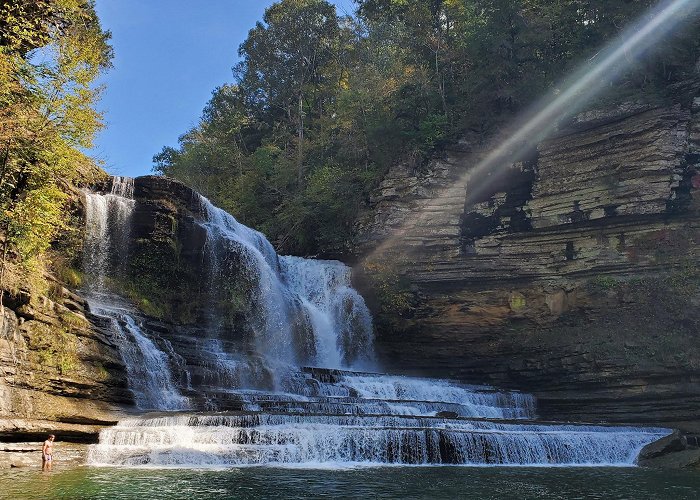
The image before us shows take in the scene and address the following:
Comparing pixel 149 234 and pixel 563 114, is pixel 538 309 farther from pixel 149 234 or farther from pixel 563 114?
pixel 149 234

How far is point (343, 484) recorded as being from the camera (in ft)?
35.7

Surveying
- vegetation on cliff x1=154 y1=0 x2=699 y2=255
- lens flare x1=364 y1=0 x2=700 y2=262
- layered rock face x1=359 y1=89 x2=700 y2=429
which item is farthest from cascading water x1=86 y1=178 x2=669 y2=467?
vegetation on cliff x1=154 y1=0 x2=699 y2=255

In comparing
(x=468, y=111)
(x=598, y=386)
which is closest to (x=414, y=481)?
(x=598, y=386)

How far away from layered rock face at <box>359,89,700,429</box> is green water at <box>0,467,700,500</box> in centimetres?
964

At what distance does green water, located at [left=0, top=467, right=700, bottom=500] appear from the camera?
973 centimetres

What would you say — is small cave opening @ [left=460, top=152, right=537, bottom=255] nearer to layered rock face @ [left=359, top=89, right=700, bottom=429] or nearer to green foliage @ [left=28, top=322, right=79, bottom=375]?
layered rock face @ [left=359, top=89, right=700, bottom=429]

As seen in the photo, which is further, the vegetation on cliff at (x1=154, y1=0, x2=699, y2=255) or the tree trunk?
the tree trunk

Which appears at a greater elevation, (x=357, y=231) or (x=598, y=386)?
(x=357, y=231)

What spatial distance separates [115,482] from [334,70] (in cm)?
3857

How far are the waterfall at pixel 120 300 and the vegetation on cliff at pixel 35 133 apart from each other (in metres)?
2.76

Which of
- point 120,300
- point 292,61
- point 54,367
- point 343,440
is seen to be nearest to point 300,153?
point 292,61

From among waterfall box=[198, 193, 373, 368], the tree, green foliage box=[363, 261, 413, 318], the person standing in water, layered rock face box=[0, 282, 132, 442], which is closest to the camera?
the person standing in water

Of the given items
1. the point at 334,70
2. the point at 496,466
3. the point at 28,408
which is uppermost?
the point at 334,70

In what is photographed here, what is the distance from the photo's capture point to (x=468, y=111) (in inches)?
1222
